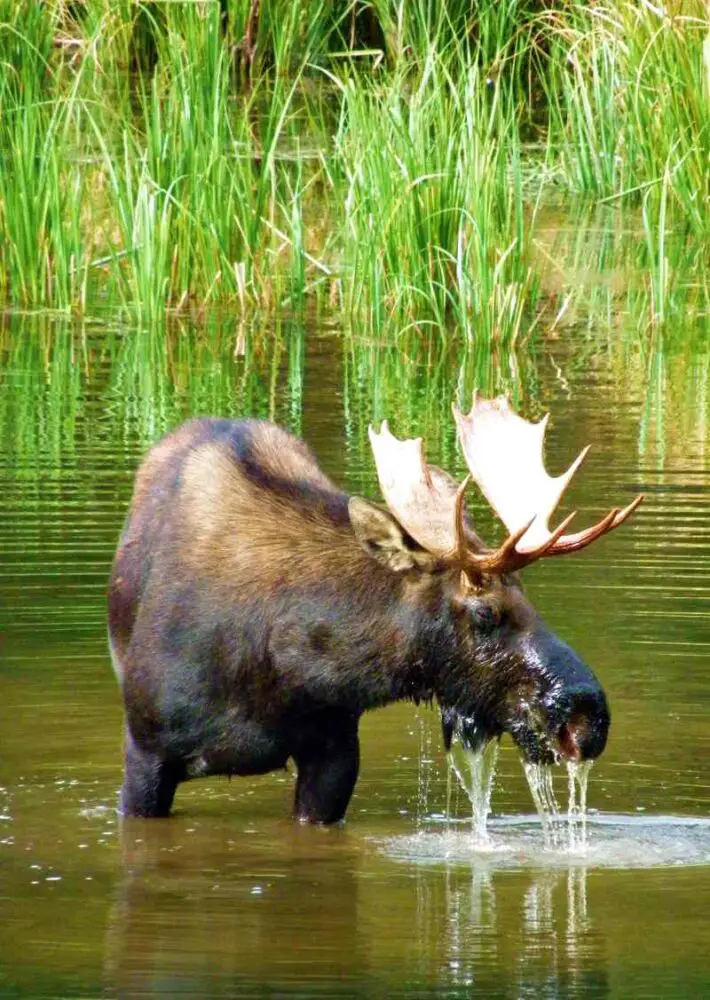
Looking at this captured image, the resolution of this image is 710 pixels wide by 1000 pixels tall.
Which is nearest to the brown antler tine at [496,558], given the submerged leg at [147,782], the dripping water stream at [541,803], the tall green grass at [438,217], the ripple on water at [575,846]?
the dripping water stream at [541,803]

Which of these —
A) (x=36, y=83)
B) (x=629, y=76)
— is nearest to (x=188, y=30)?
(x=36, y=83)

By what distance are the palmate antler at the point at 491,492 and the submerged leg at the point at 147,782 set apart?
105 cm

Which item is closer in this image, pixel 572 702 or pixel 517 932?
pixel 517 932

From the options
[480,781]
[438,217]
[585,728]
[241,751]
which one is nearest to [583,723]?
[585,728]

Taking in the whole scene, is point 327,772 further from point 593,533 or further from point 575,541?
point 593,533

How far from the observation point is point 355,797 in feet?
24.5

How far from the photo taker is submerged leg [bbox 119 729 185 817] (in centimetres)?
684

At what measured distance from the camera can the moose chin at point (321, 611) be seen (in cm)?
629

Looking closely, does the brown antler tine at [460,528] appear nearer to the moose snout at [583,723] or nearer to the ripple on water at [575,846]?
the moose snout at [583,723]

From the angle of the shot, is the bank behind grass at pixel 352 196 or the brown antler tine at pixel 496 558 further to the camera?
the bank behind grass at pixel 352 196

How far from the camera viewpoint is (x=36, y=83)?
15.2m

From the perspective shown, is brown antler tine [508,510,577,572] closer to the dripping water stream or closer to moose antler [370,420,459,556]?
moose antler [370,420,459,556]

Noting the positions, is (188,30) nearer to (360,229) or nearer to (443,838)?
(360,229)

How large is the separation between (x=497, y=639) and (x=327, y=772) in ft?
2.91
